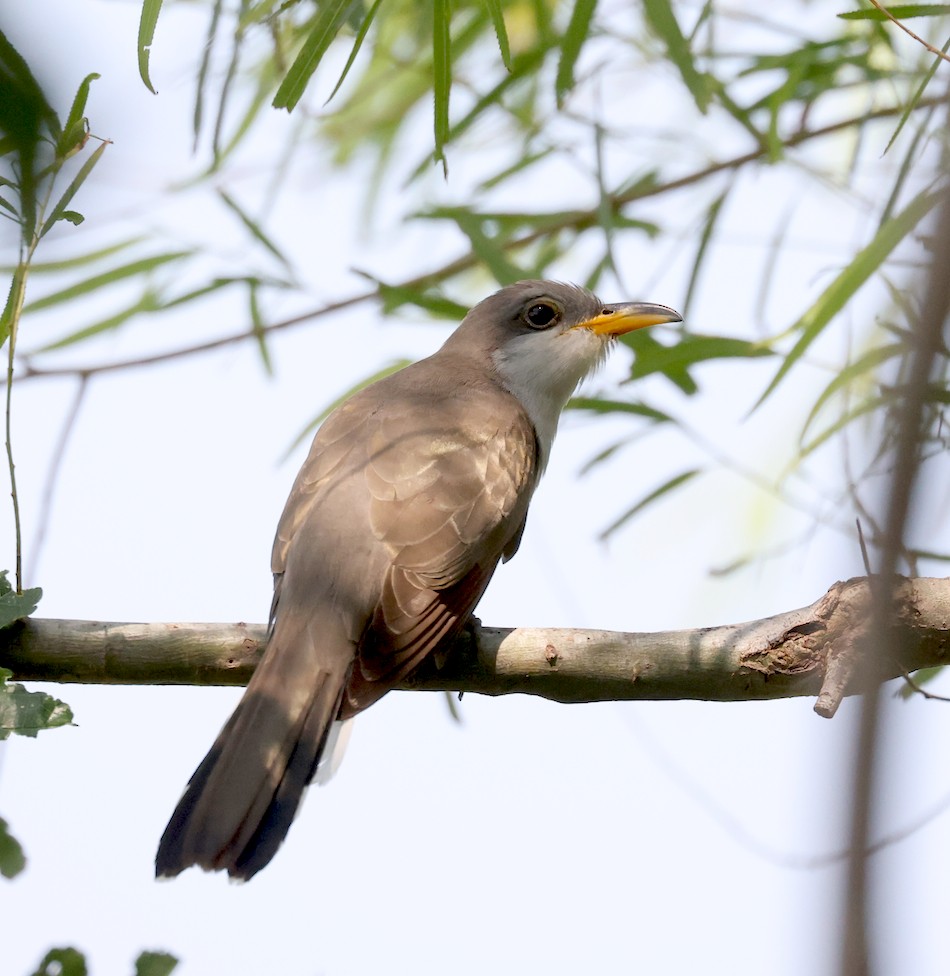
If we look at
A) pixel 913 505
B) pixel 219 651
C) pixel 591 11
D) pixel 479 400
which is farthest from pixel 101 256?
pixel 913 505

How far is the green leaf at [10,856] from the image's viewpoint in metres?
1.95

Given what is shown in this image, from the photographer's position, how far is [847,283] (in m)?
3.31

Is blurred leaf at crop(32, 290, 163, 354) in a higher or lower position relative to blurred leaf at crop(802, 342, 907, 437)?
higher

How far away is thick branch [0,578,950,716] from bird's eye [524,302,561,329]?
230 centimetres

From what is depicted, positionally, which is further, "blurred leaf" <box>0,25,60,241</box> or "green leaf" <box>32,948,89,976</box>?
"green leaf" <box>32,948,89,976</box>

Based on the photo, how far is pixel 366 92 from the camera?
17.5ft

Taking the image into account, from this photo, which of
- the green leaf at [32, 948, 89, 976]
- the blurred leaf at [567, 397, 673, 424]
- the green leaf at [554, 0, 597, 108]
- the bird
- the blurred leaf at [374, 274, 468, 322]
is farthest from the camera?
the blurred leaf at [374, 274, 468, 322]

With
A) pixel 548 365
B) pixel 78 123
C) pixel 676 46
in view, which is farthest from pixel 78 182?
pixel 548 365

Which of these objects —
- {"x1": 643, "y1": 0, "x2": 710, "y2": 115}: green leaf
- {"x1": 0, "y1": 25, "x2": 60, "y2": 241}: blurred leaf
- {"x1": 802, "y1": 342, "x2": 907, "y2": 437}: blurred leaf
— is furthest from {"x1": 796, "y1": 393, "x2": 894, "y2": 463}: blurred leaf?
{"x1": 0, "y1": 25, "x2": 60, "y2": 241}: blurred leaf

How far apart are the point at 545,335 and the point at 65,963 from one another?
3433mm

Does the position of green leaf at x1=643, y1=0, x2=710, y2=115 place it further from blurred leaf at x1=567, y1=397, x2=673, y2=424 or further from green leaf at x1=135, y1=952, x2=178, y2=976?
green leaf at x1=135, y1=952, x2=178, y2=976

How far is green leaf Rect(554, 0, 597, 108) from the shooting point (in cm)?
399

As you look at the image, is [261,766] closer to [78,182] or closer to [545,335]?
[78,182]

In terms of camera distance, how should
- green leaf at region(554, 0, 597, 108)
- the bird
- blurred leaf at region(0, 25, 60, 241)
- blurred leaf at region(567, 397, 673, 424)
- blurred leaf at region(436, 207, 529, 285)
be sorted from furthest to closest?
blurred leaf at region(436, 207, 529, 285) < blurred leaf at region(567, 397, 673, 424) < green leaf at region(554, 0, 597, 108) < the bird < blurred leaf at region(0, 25, 60, 241)
